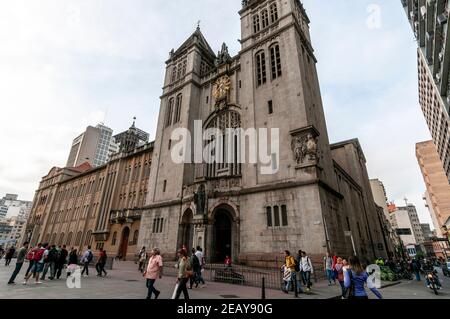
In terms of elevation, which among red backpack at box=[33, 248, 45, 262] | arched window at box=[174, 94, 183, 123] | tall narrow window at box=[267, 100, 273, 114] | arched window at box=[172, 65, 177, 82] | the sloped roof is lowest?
red backpack at box=[33, 248, 45, 262]

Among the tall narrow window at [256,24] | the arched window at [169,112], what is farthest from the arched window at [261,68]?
the arched window at [169,112]

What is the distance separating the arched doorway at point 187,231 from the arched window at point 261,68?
53.1 feet

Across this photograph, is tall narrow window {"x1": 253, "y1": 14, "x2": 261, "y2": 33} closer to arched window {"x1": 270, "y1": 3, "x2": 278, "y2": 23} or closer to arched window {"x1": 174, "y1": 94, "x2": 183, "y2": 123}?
arched window {"x1": 270, "y1": 3, "x2": 278, "y2": 23}

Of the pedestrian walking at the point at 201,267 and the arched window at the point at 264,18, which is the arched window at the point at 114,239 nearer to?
the pedestrian walking at the point at 201,267

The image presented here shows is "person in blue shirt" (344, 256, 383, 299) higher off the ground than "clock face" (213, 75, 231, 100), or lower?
lower

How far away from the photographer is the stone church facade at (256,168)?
17.6 meters

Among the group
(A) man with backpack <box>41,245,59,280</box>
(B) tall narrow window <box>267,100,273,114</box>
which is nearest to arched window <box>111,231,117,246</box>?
(A) man with backpack <box>41,245,59,280</box>

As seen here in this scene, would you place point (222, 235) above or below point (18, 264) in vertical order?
above

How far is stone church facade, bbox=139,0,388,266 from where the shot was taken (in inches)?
693

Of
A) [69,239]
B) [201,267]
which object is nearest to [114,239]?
[69,239]

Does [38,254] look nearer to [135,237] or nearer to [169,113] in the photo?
[135,237]

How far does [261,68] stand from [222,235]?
1843 centimetres

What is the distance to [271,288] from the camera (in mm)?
11797

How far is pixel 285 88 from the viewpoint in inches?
885
